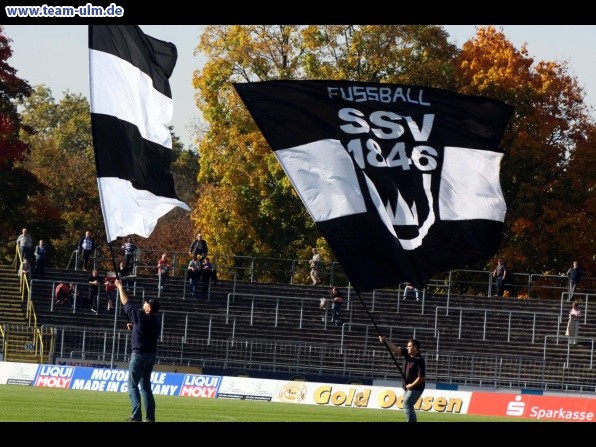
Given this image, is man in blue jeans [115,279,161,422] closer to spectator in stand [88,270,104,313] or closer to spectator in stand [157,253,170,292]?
spectator in stand [88,270,104,313]

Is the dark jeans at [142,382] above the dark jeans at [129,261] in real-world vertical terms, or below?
above

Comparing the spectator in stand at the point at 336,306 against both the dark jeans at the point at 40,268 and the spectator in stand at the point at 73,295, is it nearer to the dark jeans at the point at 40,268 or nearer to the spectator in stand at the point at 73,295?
the spectator in stand at the point at 73,295

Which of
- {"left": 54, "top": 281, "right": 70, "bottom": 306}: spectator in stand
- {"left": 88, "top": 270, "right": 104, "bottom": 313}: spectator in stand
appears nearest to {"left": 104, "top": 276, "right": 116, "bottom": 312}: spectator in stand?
{"left": 88, "top": 270, "right": 104, "bottom": 313}: spectator in stand

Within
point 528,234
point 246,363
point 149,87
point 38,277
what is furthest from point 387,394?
point 528,234

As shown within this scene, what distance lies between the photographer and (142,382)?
20.7m

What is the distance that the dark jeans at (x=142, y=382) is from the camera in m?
20.5

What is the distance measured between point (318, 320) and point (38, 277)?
993 cm

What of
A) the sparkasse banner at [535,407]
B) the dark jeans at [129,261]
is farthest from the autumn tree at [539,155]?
the sparkasse banner at [535,407]

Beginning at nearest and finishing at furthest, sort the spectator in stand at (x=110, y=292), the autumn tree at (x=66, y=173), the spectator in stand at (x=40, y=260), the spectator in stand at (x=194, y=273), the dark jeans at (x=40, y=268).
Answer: the spectator in stand at (x=110, y=292) < the spectator in stand at (x=40, y=260) < the dark jeans at (x=40, y=268) < the spectator in stand at (x=194, y=273) < the autumn tree at (x=66, y=173)

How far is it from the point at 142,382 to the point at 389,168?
16.3ft

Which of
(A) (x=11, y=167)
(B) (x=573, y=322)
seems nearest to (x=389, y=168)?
(B) (x=573, y=322)

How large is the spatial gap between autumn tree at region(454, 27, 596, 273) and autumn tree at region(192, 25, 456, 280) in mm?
1945

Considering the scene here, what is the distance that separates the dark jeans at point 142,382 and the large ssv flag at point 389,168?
146 inches

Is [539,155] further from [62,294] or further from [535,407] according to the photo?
[535,407]
